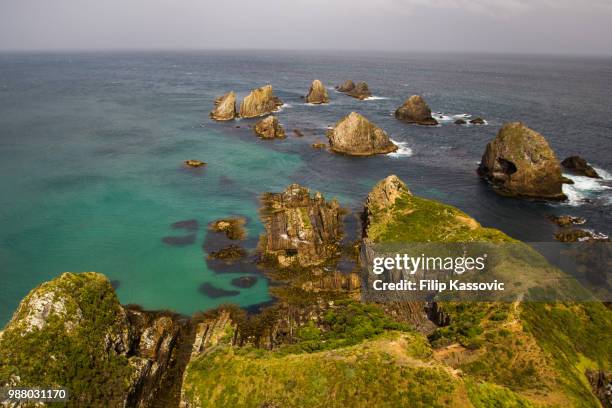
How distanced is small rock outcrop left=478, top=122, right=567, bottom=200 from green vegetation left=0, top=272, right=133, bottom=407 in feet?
235

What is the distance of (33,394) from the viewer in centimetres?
2623

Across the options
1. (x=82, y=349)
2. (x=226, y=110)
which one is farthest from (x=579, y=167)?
(x=226, y=110)

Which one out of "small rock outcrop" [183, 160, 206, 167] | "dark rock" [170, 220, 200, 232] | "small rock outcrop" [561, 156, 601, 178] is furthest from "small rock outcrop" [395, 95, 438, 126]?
"dark rock" [170, 220, 200, 232]

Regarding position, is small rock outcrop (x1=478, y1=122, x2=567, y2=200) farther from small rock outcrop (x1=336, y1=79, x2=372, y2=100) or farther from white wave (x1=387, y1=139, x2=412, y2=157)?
small rock outcrop (x1=336, y1=79, x2=372, y2=100)

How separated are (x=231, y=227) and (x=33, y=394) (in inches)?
1457

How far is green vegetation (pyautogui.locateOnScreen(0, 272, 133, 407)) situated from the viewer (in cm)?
2730

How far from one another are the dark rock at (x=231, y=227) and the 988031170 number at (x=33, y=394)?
109ft

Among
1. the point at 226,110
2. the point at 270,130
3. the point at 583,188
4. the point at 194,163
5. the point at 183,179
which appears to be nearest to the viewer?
the point at 583,188

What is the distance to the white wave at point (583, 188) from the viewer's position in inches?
2889

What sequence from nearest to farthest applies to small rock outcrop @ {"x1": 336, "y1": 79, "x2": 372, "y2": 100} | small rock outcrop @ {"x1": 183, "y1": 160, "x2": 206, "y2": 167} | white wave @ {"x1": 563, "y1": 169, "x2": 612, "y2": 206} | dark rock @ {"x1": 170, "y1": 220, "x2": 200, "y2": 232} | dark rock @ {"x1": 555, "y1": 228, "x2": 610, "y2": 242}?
dark rock @ {"x1": 555, "y1": 228, "x2": 610, "y2": 242}, dark rock @ {"x1": 170, "y1": 220, "x2": 200, "y2": 232}, white wave @ {"x1": 563, "y1": 169, "x2": 612, "y2": 206}, small rock outcrop @ {"x1": 183, "y1": 160, "x2": 206, "y2": 167}, small rock outcrop @ {"x1": 336, "y1": 79, "x2": 372, "y2": 100}

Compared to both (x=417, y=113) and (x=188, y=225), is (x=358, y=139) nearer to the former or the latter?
(x=417, y=113)

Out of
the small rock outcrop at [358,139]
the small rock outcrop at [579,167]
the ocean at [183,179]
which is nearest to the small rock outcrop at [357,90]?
the ocean at [183,179]

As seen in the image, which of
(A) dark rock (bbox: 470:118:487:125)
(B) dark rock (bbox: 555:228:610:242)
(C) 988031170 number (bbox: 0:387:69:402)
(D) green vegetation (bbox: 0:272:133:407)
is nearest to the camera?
(C) 988031170 number (bbox: 0:387:69:402)

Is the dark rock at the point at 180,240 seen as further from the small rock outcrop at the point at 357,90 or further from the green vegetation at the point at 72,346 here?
the small rock outcrop at the point at 357,90
